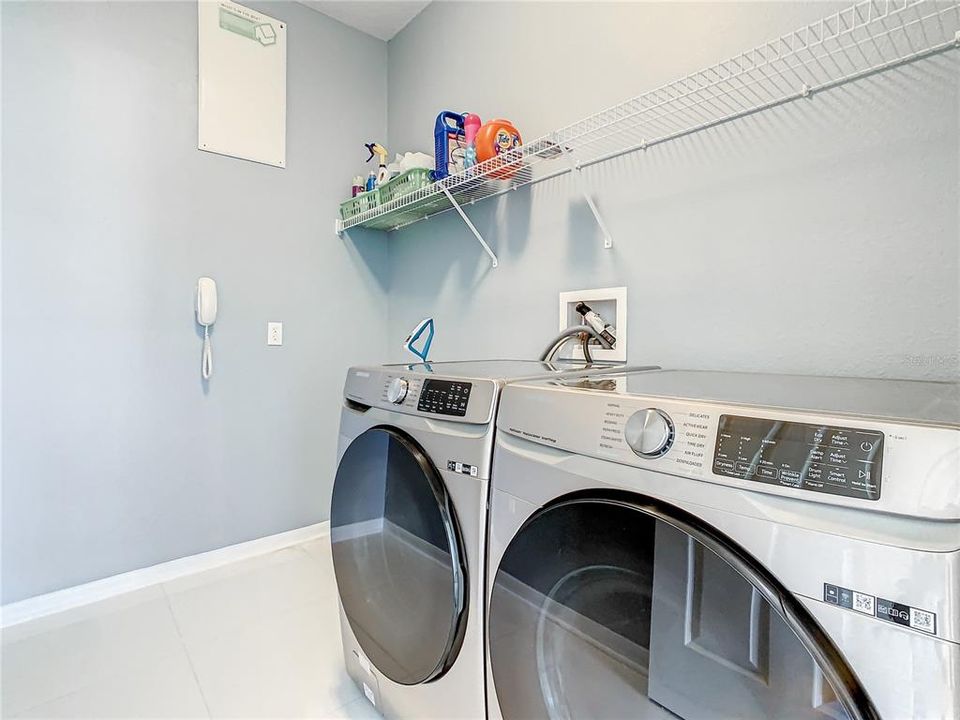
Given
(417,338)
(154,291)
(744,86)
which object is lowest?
(417,338)

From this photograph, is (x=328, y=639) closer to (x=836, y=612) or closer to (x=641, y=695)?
(x=641, y=695)

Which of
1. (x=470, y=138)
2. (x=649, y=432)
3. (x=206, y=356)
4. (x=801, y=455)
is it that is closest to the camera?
(x=801, y=455)

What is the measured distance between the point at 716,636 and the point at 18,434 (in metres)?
2.23

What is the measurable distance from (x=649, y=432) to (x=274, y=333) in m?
2.04

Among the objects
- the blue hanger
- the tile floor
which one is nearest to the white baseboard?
the tile floor

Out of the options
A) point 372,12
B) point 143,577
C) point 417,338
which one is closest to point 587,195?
point 417,338

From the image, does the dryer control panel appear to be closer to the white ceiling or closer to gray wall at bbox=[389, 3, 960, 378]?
gray wall at bbox=[389, 3, 960, 378]

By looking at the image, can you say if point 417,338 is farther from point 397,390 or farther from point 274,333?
point 274,333

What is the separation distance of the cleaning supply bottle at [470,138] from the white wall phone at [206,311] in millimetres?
1188

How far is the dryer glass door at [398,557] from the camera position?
0.94 m

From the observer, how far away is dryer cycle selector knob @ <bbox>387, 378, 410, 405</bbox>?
1.07 m

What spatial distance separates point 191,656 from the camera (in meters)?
1.50

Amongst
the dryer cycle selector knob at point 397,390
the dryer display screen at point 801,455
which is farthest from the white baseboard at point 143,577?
the dryer display screen at point 801,455

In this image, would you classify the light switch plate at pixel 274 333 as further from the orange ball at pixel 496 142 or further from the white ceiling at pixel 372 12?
the white ceiling at pixel 372 12
